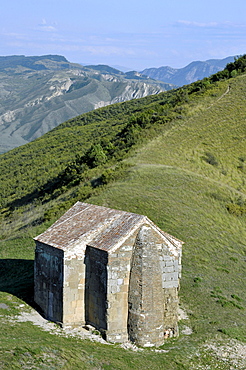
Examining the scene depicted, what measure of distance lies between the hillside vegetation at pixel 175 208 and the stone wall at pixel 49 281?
0.88 m

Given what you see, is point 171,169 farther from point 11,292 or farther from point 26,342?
point 26,342

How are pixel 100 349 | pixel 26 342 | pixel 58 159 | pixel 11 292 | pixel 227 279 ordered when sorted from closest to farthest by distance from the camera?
pixel 26 342
pixel 100 349
pixel 11 292
pixel 227 279
pixel 58 159

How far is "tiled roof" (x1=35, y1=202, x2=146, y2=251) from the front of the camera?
15.6 meters

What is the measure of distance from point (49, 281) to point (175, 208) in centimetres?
1532

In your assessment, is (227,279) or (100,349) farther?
(227,279)

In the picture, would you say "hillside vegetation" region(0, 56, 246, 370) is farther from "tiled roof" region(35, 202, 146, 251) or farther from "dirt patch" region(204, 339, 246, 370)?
"tiled roof" region(35, 202, 146, 251)

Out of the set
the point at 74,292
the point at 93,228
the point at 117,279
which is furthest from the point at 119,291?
the point at 93,228

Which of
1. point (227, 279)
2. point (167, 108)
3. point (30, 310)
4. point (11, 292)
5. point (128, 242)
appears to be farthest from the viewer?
point (167, 108)

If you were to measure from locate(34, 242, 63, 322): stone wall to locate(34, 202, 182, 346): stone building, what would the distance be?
3 centimetres

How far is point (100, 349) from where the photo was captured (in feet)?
47.0

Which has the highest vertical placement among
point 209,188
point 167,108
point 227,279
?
point 167,108

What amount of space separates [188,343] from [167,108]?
4762 cm

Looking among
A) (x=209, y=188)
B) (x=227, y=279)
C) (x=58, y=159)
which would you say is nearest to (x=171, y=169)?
(x=209, y=188)

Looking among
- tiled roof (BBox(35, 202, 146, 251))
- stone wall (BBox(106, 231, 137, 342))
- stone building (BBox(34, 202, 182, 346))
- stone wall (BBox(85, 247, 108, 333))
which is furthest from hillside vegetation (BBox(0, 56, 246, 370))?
tiled roof (BBox(35, 202, 146, 251))
